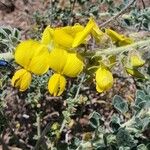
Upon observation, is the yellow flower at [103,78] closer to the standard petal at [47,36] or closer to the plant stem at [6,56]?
the standard petal at [47,36]

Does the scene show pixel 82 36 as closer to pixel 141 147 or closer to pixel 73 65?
pixel 73 65

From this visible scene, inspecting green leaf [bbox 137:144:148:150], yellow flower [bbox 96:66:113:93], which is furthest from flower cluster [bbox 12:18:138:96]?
green leaf [bbox 137:144:148:150]

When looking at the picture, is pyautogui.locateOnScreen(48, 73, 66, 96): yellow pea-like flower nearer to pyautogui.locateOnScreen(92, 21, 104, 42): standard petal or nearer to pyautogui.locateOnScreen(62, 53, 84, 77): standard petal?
pyautogui.locateOnScreen(62, 53, 84, 77): standard petal

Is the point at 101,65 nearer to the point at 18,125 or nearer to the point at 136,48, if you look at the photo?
the point at 136,48

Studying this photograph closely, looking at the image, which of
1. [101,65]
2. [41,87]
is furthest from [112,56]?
[41,87]

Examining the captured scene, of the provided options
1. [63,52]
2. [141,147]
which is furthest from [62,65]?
[141,147]

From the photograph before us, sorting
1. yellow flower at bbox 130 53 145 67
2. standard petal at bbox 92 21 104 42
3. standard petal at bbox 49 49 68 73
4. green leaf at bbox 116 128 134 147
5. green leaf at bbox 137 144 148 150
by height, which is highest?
standard petal at bbox 92 21 104 42

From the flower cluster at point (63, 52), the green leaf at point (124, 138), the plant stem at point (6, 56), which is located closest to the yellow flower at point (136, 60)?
the flower cluster at point (63, 52)
